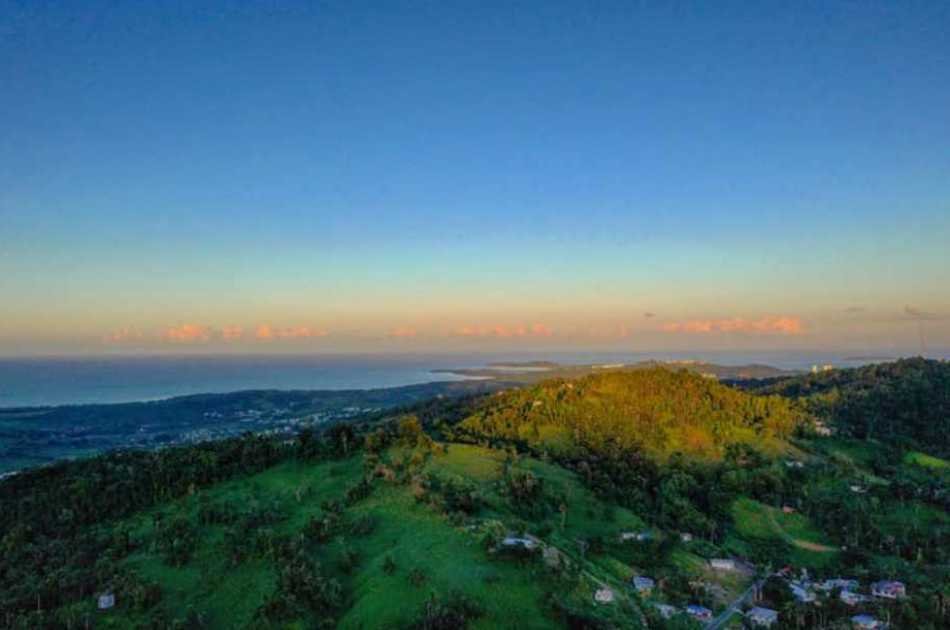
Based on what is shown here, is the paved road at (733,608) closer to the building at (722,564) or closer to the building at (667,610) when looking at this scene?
the building at (667,610)

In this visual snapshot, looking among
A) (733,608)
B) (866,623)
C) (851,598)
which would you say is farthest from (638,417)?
(866,623)

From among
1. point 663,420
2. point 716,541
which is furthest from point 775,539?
point 663,420

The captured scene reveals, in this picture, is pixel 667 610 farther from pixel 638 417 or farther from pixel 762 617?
pixel 638 417

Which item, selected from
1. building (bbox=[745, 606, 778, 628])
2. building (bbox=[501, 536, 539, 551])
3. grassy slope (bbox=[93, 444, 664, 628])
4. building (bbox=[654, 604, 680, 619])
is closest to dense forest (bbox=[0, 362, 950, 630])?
grassy slope (bbox=[93, 444, 664, 628])

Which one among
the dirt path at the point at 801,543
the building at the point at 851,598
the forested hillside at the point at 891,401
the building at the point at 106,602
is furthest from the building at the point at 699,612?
the forested hillside at the point at 891,401

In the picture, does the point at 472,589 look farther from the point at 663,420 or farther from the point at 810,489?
the point at 663,420

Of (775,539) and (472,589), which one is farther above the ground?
(472,589)
